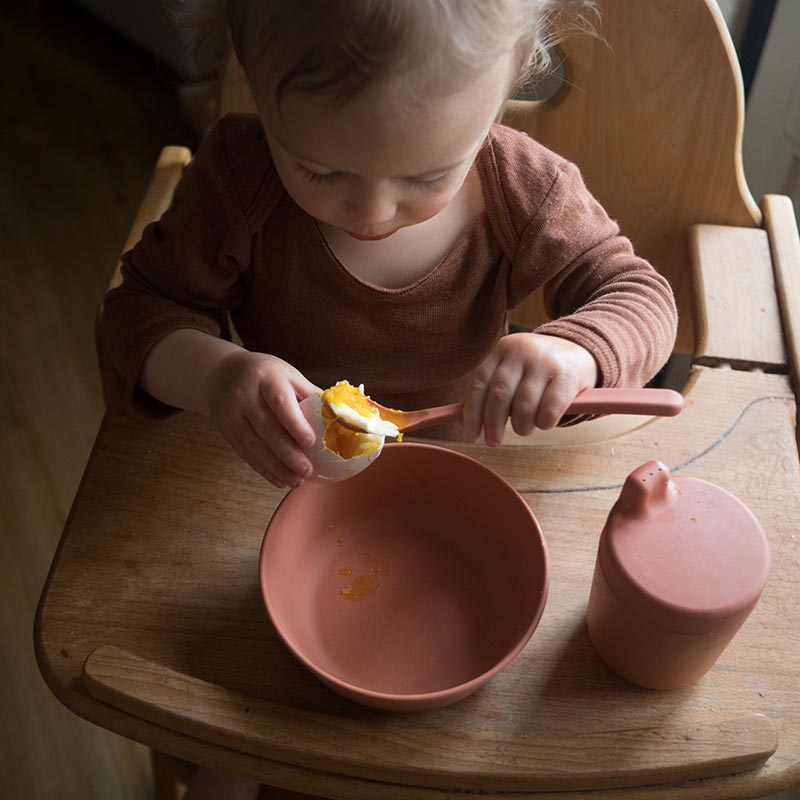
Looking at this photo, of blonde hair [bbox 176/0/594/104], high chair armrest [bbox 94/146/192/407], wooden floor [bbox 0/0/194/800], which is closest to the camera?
blonde hair [bbox 176/0/594/104]

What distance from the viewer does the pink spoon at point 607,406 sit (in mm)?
607

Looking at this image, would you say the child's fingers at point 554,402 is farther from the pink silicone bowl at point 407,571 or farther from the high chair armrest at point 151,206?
the high chair armrest at point 151,206

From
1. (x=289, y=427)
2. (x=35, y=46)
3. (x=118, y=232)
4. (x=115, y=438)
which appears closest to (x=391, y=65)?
(x=289, y=427)

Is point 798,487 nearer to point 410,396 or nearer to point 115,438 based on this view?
point 410,396

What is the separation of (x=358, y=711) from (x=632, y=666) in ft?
0.57

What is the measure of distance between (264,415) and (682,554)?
0.94 ft

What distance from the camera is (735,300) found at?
2.80 ft

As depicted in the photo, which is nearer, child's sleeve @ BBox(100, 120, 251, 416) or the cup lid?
the cup lid

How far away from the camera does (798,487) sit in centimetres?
71

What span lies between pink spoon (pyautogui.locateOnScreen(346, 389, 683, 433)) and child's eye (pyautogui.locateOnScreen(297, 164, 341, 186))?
0.51 ft

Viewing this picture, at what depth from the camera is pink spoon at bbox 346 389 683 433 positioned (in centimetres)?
61


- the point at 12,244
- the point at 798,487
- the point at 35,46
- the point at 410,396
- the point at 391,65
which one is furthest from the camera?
the point at 35,46

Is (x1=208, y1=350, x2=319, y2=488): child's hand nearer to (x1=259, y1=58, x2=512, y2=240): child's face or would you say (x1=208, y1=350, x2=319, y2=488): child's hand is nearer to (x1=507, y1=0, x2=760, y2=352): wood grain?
(x1=259, y1=58, x2=512, y2=240): child's face

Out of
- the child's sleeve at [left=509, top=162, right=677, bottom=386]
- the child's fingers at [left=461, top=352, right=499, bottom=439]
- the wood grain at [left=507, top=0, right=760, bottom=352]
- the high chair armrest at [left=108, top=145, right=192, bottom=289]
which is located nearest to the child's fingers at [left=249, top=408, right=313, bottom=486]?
the child's fingers at [left=461, top=352, right=499, bottom=439]
